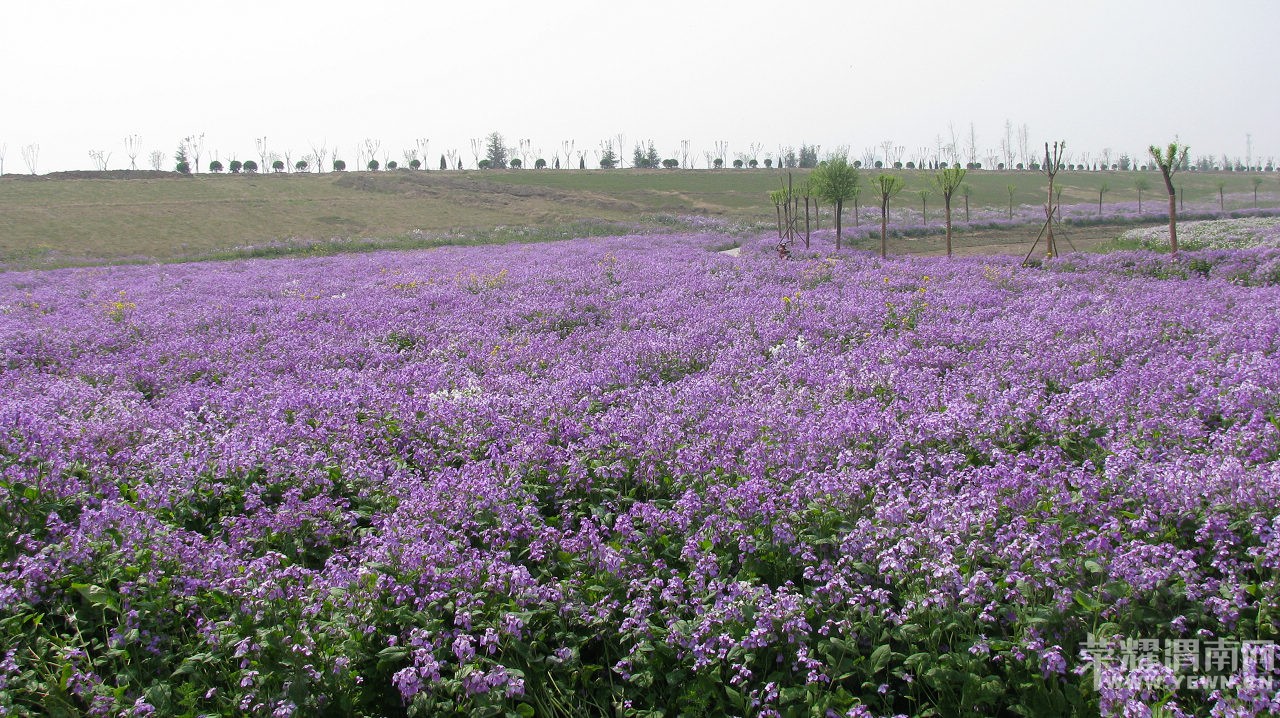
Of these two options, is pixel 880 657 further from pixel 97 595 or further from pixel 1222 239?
pixel 1222 239

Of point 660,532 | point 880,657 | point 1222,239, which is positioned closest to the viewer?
point 880,657

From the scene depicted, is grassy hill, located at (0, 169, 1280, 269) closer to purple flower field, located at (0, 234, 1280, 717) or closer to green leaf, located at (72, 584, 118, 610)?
purple flower field, located at (0, 234, 1280, 717)

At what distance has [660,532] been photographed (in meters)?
5.11

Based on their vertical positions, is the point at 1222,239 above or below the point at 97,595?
above

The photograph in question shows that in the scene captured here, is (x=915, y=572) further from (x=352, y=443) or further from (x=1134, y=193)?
(x=1134, y=193)

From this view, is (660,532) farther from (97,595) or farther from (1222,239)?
(1222,239)

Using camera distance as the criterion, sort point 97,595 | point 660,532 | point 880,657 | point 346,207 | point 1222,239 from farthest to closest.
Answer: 1. point 346,207
2. point 1222,239
3. point 660,532
4. point 97,595
5. point 880,657

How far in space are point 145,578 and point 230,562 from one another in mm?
459

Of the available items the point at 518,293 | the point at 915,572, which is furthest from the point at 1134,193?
the point at 915,572

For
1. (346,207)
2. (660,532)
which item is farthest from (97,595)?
(346,207)

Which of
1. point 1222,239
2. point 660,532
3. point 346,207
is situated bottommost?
point 660,532

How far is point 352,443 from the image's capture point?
6.93 meters

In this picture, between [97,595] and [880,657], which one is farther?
[97,595]

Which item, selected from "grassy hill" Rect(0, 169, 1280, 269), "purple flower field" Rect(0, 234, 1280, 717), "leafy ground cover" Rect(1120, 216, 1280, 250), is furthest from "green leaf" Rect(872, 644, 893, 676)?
"grassy hill" Rect(0, 169, 1280, 269)
